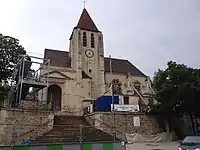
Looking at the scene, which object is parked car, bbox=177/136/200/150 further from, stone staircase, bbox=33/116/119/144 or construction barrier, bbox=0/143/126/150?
stone staircase, bbox=33/116/119/144

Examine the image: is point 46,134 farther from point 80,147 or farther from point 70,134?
point 80,147

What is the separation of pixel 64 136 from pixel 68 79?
581 inches

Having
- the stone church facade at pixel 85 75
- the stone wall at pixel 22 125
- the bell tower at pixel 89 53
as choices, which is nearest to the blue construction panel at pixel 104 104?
the stone church facade at pixel 85 75

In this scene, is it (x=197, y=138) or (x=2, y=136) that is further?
(x=2, y=136)

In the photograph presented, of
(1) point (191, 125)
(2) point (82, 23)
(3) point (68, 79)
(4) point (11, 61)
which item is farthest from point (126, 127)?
(2) point (82, 23)

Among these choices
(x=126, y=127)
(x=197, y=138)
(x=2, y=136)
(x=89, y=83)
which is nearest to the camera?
(x=197, y=138)

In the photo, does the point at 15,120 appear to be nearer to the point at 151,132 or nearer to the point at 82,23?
the point at 151,132

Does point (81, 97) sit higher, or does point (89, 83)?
point (89, 83)

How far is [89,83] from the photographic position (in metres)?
31.8

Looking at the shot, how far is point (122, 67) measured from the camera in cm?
3956

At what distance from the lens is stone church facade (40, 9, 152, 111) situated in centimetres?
2956

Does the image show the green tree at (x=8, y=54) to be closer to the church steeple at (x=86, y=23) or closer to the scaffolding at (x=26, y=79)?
the scaffolding at (x=26, y=79)

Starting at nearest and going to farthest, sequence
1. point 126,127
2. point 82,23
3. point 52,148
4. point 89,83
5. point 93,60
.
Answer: point 52,148 → point 126,127 → point 89,83 → point 93,60 → point 82,23

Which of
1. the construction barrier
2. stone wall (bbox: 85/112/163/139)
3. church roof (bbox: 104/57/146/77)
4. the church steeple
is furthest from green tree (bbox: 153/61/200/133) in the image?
the church steeple
